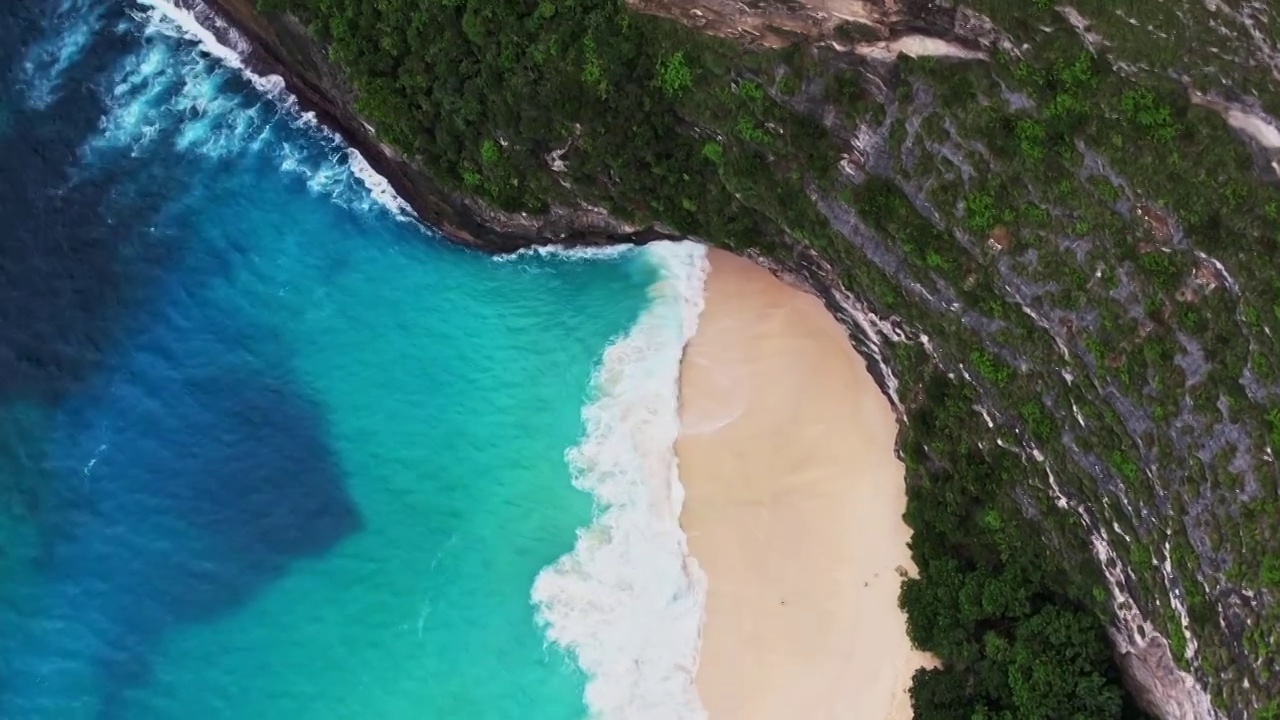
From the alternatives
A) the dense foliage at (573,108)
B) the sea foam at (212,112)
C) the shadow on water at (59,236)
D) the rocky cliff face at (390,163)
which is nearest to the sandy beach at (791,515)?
the dense foliage at (573,108)

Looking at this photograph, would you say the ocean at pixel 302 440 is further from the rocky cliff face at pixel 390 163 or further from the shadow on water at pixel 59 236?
the rocky cliff face at pixel 390 163

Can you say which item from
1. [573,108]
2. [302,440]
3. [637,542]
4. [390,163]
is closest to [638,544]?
[637,542]

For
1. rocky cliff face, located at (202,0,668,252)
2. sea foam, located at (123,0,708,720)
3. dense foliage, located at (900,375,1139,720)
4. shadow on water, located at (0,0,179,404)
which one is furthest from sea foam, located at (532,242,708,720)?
shadow on water, located at (0,0,179,404)

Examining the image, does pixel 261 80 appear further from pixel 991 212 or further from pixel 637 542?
pixel 991 212

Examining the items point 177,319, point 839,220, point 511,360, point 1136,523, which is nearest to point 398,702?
point 511,360

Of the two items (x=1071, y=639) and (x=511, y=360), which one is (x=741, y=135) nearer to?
(x=511, y=360)

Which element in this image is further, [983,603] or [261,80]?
[261,80]
